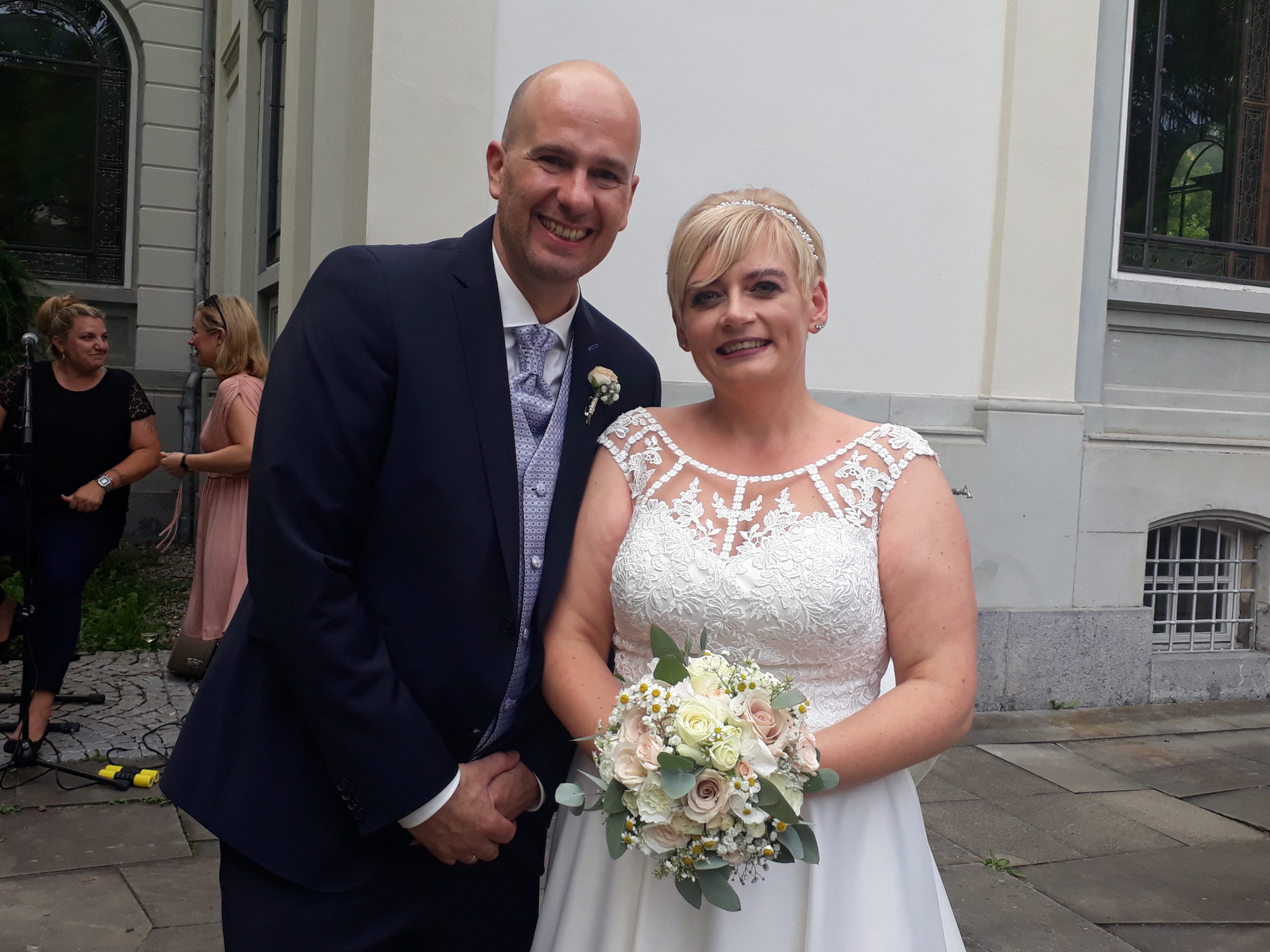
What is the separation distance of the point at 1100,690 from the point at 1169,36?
14.5ft

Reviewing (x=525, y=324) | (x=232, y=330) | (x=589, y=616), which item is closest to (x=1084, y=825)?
(x=589, y=616)

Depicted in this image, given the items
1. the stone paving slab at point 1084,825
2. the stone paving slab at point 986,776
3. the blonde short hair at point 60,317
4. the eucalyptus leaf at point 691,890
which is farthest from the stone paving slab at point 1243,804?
the blonde short hair at point 60,317

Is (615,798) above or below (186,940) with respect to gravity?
above

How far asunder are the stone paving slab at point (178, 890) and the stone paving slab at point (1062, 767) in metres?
3.90

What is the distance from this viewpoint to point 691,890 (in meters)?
1.88

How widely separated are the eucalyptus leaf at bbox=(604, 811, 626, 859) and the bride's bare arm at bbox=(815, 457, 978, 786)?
43cm

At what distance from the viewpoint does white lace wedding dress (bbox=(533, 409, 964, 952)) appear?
7.14 feet

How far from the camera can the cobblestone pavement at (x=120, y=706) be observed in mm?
5359

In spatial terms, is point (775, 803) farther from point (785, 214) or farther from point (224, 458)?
point (224, 458)

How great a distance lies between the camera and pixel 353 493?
6.79 feet

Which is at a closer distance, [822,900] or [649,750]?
[649,750]

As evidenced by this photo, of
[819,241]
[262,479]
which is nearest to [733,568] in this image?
[819,241]

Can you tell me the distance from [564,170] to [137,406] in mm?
4380

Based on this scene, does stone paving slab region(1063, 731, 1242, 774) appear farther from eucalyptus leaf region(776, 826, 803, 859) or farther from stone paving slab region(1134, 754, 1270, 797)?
eucalyptus leaf region(776, 826, 803, 859)
